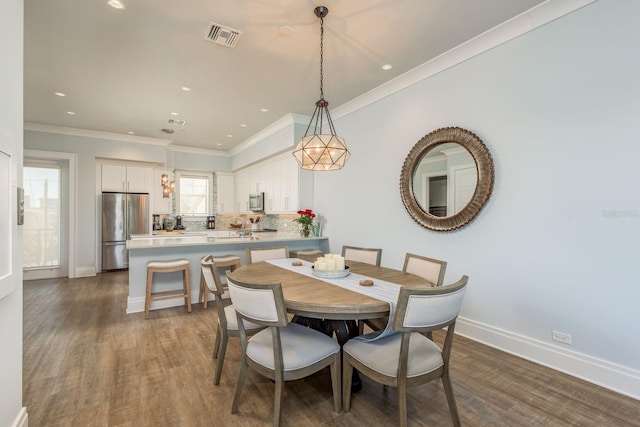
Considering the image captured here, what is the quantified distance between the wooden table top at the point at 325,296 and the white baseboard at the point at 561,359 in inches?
46.3

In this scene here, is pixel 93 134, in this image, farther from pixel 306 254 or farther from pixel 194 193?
pixel 306 254

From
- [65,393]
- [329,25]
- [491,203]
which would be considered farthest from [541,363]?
[65,393]

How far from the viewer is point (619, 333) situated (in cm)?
215

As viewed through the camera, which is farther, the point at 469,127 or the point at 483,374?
the point at 469,127

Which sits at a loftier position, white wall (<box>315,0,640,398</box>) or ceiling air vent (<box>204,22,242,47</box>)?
ceiling air vent (<box>204,22,242,47</box>)

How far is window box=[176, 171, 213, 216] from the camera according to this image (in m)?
7.59

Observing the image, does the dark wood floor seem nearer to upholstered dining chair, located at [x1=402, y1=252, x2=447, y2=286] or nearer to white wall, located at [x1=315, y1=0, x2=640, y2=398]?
white wall, located at [x1=315, y1=0, x2=640, y2=398]

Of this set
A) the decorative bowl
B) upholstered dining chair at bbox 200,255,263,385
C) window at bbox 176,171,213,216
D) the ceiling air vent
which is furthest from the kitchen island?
window at bbox 176,171,213,216

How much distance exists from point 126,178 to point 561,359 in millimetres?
7787

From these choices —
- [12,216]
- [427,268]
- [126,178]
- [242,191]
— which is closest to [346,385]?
[427,268]

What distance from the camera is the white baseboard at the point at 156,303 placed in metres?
3.84

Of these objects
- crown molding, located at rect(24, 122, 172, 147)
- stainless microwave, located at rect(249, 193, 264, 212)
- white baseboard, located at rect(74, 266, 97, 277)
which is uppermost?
crown molding, located at rect(24, 122, 172, 147)

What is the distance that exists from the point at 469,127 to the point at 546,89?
2.21 feet

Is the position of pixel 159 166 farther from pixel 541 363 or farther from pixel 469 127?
pixel 541 363
